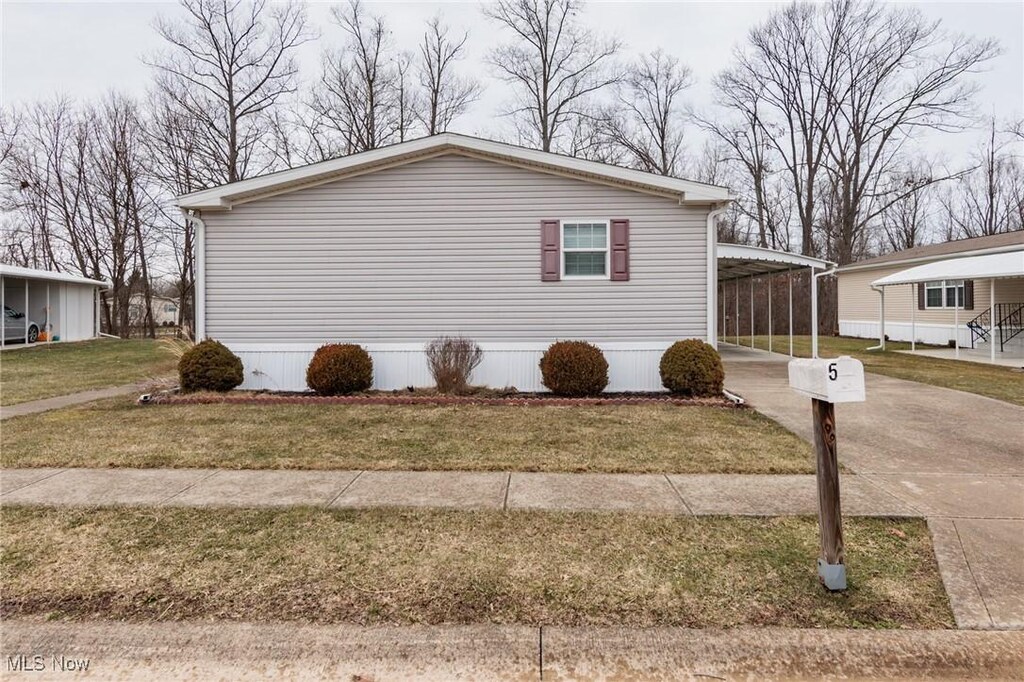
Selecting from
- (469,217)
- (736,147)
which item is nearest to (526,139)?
(736,147)

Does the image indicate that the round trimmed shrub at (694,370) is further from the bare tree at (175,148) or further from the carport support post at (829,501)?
the bare tree at (175,148)

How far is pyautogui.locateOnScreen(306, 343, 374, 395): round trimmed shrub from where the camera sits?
28.4 feet

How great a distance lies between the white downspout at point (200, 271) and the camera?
9250 millimetres

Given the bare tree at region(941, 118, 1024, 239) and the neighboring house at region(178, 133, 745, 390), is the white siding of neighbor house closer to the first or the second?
the neighboring house at region(178, 133, 745, 390)

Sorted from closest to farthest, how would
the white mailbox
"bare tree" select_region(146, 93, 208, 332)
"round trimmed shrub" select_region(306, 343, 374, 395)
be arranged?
the white mailbox
"round trimmed shrub" select_region(306, 343, 374, 395)
"bare tree" select_region(146, 93, 208, 332)

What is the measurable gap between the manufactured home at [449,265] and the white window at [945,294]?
14.3 meters

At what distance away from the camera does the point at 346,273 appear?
9.39m

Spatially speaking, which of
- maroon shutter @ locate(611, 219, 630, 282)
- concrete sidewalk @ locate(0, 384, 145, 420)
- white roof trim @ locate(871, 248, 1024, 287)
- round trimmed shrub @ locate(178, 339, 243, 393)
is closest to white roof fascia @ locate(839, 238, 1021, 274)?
white roof trim @ locate(871, 248, 1024, 287)

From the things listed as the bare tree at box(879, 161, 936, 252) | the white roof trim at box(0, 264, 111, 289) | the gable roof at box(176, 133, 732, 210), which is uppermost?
the bare tree at box(879, 161, 936, 252)

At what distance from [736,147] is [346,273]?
2633 centimetres

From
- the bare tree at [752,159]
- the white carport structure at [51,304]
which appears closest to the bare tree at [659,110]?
the bare tree at [752,159]

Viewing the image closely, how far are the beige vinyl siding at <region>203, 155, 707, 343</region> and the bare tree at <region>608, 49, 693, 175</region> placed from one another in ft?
63.7

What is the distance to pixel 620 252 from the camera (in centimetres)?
914

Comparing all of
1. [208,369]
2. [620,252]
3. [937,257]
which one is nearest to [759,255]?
[620,252]
